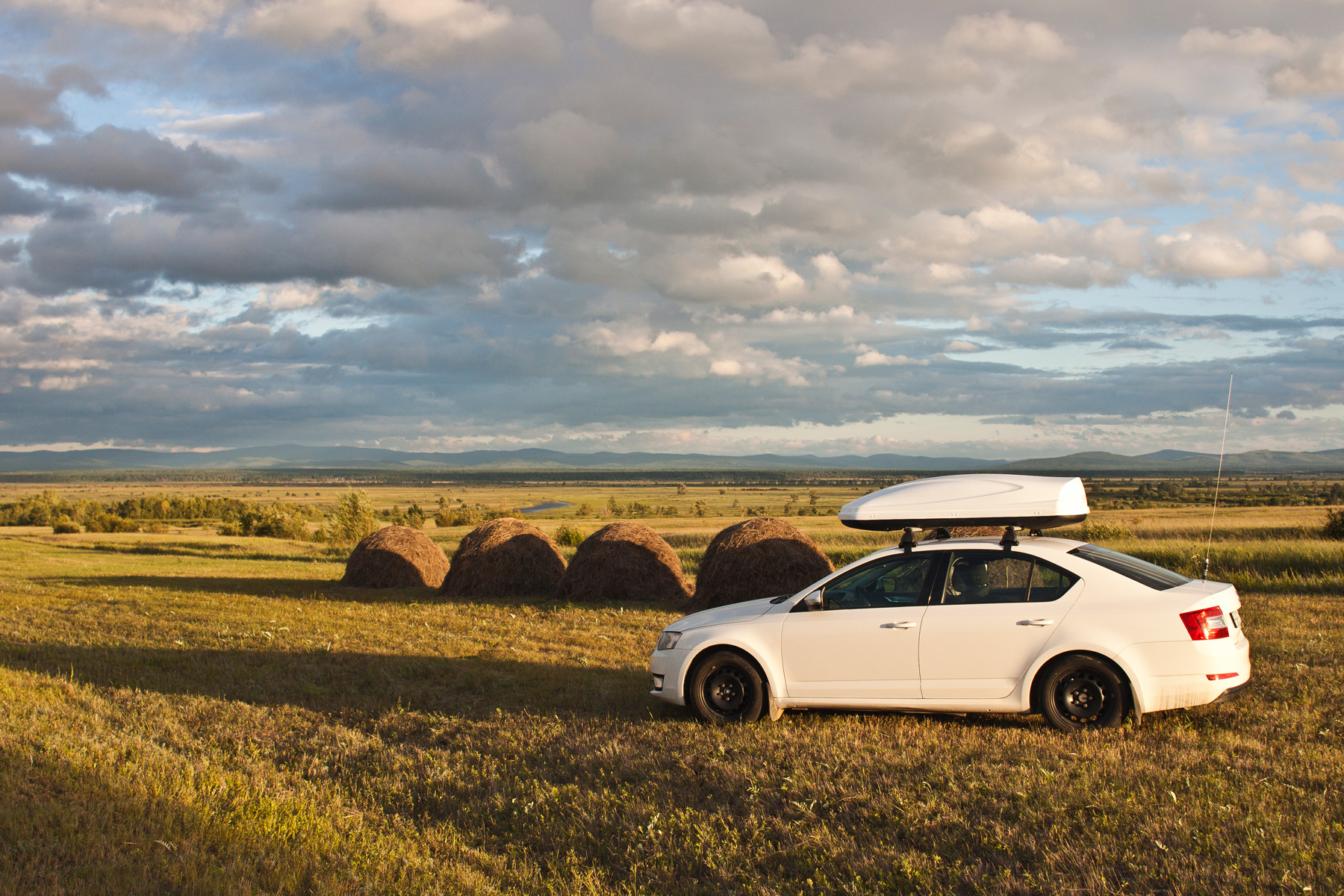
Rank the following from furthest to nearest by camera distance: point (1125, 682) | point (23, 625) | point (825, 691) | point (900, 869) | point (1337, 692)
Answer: point (23, 625), point (1337, 692), point (825, 691), point (1125, 682), point (900, 869)

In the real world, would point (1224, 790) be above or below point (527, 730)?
above

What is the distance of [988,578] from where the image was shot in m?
8.15

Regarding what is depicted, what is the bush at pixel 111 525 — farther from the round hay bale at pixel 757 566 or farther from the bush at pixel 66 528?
the round hay bale at pixel 757 566

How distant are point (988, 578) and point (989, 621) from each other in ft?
1.41

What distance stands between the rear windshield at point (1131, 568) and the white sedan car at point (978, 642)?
20 millimetres

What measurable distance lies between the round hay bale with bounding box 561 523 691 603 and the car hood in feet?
36.9

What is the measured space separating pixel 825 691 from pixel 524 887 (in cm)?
371

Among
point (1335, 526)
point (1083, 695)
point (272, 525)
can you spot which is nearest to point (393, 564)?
point (1083, 695)

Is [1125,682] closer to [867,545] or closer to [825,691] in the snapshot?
[825,691]

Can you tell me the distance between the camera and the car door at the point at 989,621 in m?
7.85

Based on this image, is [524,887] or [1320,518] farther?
[1320,518]

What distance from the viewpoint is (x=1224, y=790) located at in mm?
6293

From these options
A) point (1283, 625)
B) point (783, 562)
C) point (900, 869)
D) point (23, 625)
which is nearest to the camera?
point (900, 869)

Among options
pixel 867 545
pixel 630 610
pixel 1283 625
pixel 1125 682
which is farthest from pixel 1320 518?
pixel 1125 682
